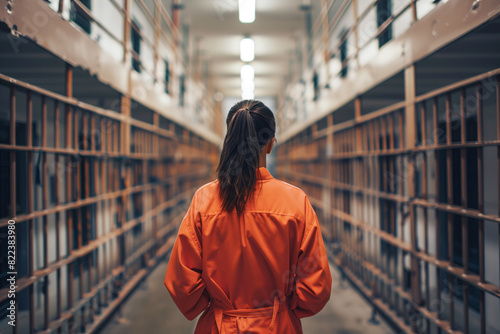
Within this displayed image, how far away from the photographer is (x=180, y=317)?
377 centimetres

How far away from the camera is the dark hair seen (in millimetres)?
1353

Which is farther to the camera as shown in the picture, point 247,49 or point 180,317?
point 247,49

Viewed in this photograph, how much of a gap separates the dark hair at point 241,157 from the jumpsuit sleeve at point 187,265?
168 millimetres

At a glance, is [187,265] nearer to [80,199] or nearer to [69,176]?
[69,176]

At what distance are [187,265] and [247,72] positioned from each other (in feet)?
34.8

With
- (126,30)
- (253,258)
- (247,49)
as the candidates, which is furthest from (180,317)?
(247,49)

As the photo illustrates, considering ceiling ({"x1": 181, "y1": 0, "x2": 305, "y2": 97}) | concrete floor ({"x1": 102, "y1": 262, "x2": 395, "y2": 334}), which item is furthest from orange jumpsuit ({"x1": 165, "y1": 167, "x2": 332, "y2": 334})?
ceiling ({"x1": 181, "y1": 0, "x2": 305, "y2": 97})

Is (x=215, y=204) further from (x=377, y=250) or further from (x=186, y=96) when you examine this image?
(x=186, y=96)

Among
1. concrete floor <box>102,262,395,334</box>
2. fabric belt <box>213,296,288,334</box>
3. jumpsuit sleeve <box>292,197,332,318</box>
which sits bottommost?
concrete floor <box>102,262,395,334</box>

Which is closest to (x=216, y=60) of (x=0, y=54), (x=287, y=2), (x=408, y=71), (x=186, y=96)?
(x=186, y=96)

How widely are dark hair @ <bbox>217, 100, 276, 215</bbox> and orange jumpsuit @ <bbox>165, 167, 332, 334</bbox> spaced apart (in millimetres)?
52

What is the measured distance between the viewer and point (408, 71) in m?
2.79

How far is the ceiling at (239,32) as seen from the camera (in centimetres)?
713

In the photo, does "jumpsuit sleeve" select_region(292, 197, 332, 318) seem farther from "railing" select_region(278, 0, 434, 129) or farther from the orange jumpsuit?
"railing" select_region(278, 0, 434, 129)
